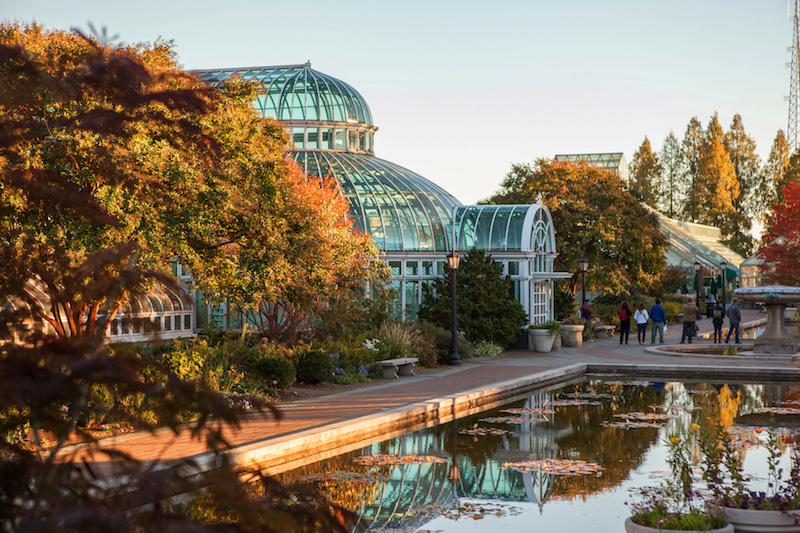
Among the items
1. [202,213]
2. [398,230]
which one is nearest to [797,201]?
[398,230]

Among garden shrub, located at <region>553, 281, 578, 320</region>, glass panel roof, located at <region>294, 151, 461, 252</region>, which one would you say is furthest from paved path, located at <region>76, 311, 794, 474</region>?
glass panel roof, located at <region>294, 151, 461, 252</region>

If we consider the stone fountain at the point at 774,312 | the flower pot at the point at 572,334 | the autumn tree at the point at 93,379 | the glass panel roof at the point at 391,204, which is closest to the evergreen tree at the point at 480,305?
the glass panel roof at the point at 391,204

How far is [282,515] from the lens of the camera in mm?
2365

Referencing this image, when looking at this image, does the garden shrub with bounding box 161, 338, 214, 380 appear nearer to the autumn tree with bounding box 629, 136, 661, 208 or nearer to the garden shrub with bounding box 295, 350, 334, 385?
the garden shrub with bounding box 295, 350, 334, 385

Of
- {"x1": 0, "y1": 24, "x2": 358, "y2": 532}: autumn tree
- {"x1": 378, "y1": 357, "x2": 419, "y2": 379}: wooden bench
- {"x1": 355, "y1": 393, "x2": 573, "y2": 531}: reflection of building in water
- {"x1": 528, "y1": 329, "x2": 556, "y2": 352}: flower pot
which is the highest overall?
{"x1": 0, "y1": 24, "x2": 358, "y2": 532}: autumn tree

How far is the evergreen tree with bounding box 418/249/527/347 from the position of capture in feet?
83.4

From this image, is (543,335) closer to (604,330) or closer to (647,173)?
(604,330)

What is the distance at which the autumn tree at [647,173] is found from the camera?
249 ft

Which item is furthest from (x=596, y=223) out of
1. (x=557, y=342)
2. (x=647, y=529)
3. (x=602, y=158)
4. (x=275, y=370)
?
(x=602, y=158)

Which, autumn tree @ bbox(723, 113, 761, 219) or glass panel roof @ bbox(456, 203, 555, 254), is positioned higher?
autumn tree @ bbox(723, 113, 761, 219)

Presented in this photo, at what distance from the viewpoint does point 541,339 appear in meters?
26.3

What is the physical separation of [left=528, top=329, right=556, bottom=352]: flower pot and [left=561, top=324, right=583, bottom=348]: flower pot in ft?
6.73

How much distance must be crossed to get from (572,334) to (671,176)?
53193 mm

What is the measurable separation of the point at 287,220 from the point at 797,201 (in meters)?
30.1
